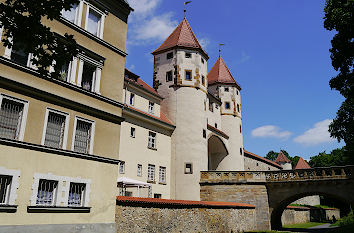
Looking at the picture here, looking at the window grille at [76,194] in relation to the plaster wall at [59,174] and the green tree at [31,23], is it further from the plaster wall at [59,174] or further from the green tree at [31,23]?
the green tree at [31,23]

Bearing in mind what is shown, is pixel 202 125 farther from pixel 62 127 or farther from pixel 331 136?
pixel 62 127

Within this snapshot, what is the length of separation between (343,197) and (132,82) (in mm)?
20147

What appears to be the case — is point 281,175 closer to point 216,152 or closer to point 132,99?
point 216,152

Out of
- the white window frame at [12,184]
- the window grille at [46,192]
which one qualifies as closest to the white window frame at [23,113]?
the white window frame at [12,184]

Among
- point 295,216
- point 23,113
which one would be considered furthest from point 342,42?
point 295,216

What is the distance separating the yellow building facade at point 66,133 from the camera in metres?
10.2

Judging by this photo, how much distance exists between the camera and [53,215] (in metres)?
10.9

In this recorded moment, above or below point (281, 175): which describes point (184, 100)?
above

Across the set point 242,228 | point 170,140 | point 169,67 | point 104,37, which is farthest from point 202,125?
point 104,37

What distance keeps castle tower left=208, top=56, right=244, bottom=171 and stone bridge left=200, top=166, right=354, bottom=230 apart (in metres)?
8.36

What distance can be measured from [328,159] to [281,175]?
64.5 meters

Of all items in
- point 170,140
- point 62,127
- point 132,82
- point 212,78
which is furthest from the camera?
point 212,78

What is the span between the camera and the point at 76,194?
12.0 m

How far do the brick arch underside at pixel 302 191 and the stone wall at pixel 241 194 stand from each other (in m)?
0.65
